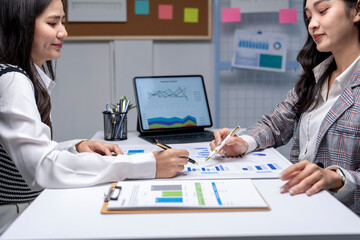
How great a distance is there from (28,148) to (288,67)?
6.56 feet

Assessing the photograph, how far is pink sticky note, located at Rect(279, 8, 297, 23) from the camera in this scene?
2465 millimetres

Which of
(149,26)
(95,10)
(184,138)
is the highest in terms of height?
(95,10)

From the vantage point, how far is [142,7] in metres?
2.53

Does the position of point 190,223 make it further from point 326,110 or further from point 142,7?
point 142,7

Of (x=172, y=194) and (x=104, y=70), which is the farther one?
(x=104, y=70)

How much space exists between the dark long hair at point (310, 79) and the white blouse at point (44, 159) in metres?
0.74

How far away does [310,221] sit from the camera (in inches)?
27.9

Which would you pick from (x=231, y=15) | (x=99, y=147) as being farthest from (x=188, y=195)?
(x=231, y=15)

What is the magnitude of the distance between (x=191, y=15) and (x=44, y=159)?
6.12ft

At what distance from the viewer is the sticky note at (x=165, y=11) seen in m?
2.54

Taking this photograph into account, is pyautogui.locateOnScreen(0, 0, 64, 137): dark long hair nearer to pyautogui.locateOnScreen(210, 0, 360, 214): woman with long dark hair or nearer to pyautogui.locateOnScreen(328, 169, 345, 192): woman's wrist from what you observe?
pyautogui.locateOnScreen(210, 0, 360, 214): woman with long dark hair

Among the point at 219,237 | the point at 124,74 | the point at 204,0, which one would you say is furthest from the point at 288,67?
the point at 219,237

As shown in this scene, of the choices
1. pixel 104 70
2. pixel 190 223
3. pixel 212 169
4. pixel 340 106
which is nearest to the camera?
pixel 190 223

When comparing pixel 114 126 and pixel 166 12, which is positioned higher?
pixel 166 12
